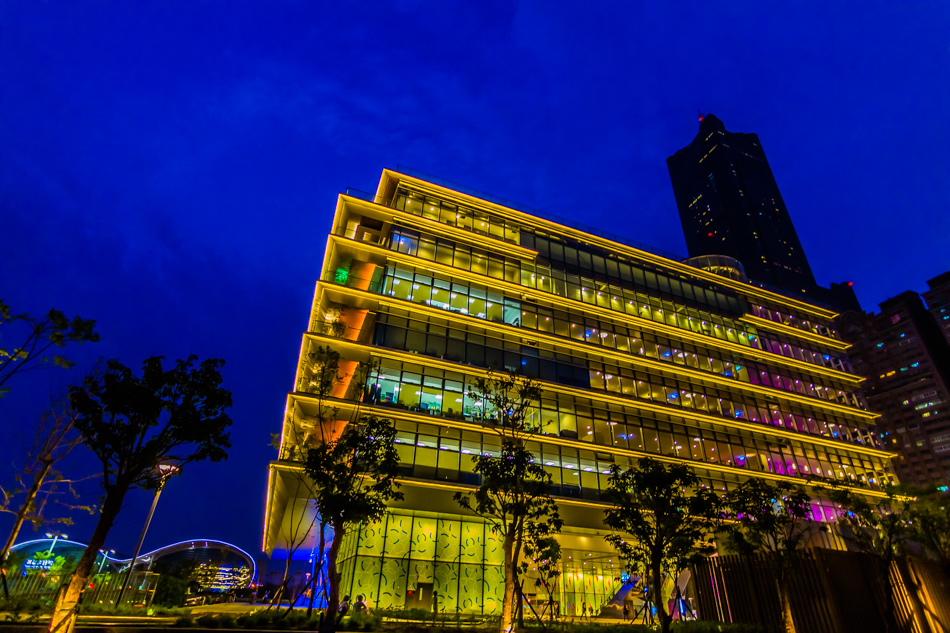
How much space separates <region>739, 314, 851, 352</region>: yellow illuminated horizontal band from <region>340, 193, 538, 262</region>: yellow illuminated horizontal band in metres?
26.2

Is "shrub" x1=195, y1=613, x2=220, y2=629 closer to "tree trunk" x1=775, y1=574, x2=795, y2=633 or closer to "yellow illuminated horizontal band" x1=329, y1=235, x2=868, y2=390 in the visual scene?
"tree trunk" x1=775, y1=574, x2=795, y2=633

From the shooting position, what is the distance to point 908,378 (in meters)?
130

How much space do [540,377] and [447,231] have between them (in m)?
13.9

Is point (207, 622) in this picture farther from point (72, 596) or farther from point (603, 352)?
point (603, 352)

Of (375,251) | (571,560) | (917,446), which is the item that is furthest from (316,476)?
(917,446)

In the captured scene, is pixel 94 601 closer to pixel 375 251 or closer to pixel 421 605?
pixel 421 605

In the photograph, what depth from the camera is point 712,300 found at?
2040 inches

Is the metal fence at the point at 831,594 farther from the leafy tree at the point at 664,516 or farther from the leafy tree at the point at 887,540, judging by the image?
the leafy tree at the point at 664,516

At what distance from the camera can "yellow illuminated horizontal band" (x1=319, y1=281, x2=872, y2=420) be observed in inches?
1374

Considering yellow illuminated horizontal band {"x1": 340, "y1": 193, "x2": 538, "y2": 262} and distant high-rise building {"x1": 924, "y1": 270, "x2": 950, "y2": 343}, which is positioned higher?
distant high-rise building {"x1": 924, "y1": 270, "x2": 950, "y2": 343}

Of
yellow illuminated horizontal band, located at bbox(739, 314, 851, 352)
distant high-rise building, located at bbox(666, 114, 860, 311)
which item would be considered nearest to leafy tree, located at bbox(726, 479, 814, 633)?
yellow illuminated horizontal band, located at bbox(739, 314, 851, 352)

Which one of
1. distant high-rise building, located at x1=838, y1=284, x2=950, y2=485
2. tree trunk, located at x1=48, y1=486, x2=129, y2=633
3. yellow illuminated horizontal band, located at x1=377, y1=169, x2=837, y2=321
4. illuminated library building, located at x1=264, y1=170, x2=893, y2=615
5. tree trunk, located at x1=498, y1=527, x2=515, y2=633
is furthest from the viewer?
distant high-rise building, located at x1=838, y1=284, x2=950, y2=485

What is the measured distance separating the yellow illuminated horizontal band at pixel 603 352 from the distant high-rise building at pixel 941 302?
11585cm

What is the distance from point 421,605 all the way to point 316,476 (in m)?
12.5
